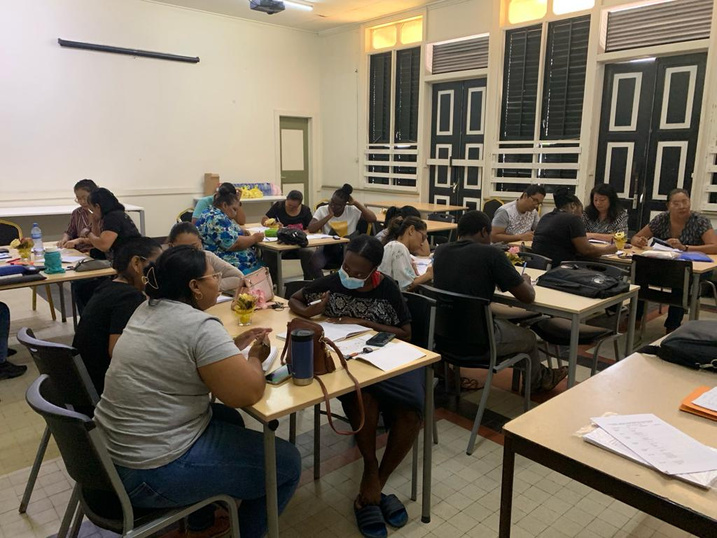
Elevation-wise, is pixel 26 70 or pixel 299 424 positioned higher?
pixel 26 70

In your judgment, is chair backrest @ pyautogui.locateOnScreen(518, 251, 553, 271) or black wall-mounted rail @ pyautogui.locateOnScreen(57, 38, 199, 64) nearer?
chair backrest @ pyautogui.locateOnScreen(518, 251, 553, 271)

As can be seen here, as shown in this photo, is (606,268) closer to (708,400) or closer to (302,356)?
(708,400)

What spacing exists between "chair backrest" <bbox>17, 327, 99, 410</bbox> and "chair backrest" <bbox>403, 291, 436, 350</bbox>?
1386mm

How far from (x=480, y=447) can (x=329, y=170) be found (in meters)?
7.83

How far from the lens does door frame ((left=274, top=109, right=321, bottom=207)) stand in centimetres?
933

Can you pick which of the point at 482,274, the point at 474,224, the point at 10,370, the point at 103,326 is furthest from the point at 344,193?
the point at 103,326

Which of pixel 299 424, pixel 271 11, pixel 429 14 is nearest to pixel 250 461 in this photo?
pixel 299 424

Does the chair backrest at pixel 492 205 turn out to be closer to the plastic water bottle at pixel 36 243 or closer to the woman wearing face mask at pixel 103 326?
the plastic water bottle at pixel 36 243

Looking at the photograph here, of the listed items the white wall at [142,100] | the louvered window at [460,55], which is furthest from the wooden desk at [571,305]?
the white wall at [142,100]

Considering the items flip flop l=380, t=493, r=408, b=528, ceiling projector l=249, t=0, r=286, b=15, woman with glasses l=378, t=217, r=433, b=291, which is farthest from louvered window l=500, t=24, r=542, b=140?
flip flop l=380, t=493, r=408, b=528

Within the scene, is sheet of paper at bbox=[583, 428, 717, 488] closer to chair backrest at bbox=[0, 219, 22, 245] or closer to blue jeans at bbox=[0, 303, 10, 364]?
blue jeans at bbox=[0, 303, 10, 364]

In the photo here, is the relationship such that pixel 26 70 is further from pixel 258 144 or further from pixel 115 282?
pixel 115 282

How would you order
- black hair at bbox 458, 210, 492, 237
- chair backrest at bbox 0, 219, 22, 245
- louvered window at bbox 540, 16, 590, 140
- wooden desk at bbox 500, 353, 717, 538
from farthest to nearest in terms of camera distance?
louvered window at bbox 540, 16, 590, 140, chair backrest at bbox 0, 219, 22, 245, black hair at bbox 458, 210, 492, 237, wooden desk at bbox 500, 353, 717, 538

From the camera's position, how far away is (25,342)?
1.84 meters
